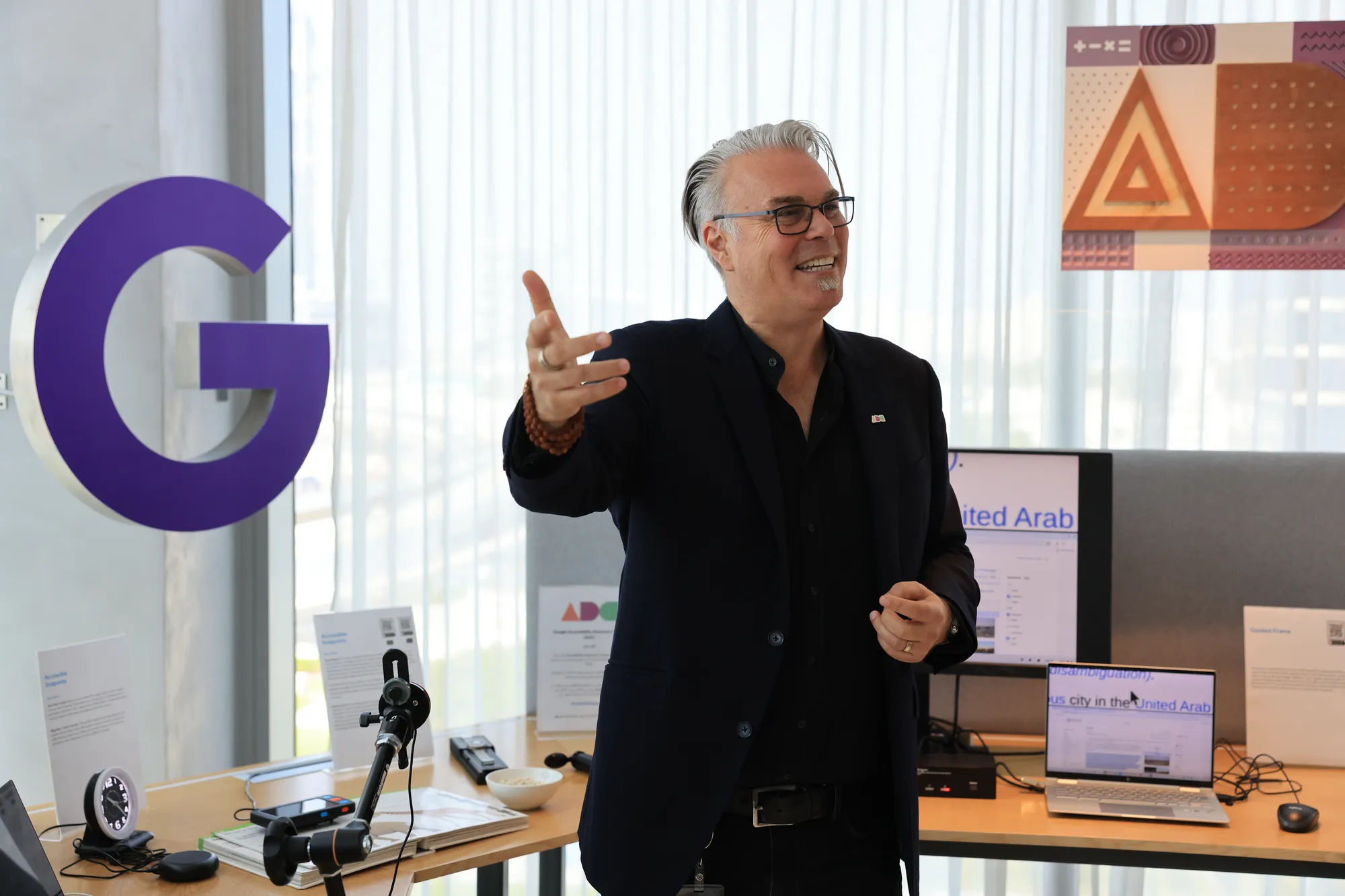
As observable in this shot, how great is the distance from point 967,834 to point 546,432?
1190 mm

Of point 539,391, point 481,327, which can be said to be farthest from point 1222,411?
point 539,391

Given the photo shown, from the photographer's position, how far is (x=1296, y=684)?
2270mm

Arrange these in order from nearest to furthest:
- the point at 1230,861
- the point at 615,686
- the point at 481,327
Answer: the point at 615,686, the point at 1230,861, the point at 481,327

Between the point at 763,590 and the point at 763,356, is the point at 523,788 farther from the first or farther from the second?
the point at 763,356

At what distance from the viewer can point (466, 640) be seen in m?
3.18

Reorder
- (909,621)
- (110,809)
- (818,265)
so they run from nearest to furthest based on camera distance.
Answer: (909,621)
(818,265)
(110,809)

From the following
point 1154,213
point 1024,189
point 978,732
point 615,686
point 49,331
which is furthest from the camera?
point 1024,189

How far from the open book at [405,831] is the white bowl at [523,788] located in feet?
0.10

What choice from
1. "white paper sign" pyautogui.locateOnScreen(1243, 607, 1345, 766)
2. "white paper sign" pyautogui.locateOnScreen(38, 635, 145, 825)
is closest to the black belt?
"white paper sign" pyautogui.locateOnScreen(38, 635, 145, 825)

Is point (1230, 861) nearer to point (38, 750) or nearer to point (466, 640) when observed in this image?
point (466, 640)

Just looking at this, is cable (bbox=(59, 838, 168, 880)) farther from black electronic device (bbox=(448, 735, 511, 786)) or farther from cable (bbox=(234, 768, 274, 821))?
black electronic device (bbox=(448, 735, 511, 786))

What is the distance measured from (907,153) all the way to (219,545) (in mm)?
2115

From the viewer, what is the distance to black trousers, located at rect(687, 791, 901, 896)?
1406mm

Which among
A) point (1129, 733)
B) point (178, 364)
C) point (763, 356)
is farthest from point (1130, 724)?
point (178, 364)
